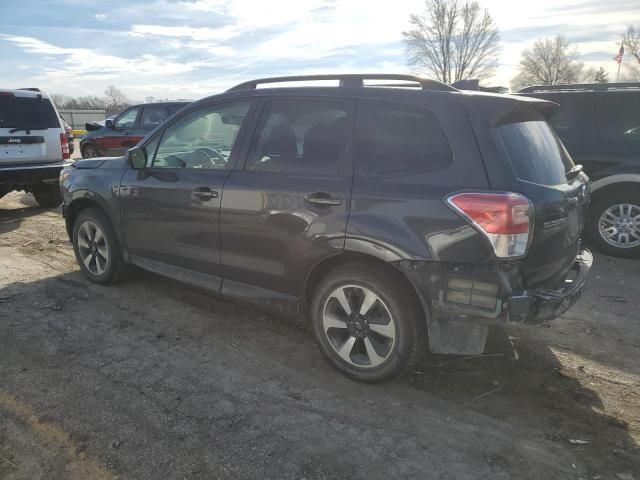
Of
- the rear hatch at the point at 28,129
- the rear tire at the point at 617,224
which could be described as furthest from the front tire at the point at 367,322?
the rear hatch at the point at 28,129

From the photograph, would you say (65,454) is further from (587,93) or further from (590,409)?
(587,93)

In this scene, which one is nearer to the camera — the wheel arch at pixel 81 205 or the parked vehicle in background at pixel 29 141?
the wheel arch at pixel 81 205

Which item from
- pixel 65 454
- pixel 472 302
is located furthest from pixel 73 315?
pixel 472 302

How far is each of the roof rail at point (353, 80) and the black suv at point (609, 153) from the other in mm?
3865

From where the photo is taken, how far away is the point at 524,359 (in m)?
3.59

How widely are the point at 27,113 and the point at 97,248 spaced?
175 inches

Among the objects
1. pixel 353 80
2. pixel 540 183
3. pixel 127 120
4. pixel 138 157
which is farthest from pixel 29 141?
pixel 540 183

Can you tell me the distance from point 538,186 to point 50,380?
127 inches

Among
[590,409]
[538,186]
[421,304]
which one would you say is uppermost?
[538,186]

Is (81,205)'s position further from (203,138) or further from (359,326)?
(359,326)

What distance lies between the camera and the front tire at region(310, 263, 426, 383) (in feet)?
9.86

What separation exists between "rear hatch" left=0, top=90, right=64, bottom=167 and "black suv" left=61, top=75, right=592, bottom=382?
5004 millimetres

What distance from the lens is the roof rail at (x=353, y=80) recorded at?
3053 mm

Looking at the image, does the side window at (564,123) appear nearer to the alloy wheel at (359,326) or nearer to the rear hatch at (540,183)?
the rear hatch at (540,183)
